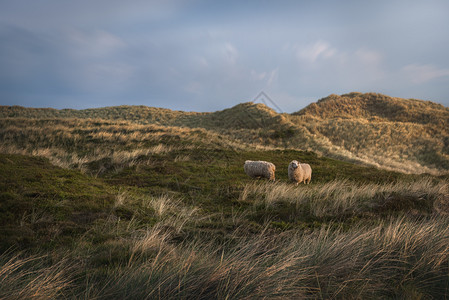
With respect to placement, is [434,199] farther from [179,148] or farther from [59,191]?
[179,148]

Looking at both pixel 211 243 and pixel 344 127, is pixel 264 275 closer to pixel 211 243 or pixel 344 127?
→ pixel 211 243

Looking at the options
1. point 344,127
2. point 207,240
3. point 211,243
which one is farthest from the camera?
point 344,127

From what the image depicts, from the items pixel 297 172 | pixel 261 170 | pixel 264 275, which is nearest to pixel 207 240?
pixel 264 275

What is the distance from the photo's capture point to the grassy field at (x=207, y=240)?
2.61 metres

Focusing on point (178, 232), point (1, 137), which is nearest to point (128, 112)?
point (1, 137)

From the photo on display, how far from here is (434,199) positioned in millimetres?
7465

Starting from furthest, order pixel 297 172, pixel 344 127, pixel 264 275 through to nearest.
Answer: pixel 344 127, pixel 297 172, pixel 264 275

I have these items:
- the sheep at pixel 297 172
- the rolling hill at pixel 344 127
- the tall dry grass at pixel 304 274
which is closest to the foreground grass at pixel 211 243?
the tall dry grass at pixel 304 274

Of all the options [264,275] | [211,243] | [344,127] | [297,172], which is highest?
[344,127]

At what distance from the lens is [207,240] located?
4.41 m

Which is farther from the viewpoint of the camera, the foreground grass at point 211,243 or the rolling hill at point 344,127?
the rolling hill at point 344,127

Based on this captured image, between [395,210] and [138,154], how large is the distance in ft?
39.7

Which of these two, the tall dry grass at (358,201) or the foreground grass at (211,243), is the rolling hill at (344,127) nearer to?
the tall dry grass at (358,201)

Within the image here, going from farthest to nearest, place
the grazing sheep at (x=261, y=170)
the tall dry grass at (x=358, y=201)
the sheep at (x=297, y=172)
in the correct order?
the grazing sheep at (x=261, y=170), the sheep at (x=297, y=172), the tall dry grass at (x=358, y=201)
